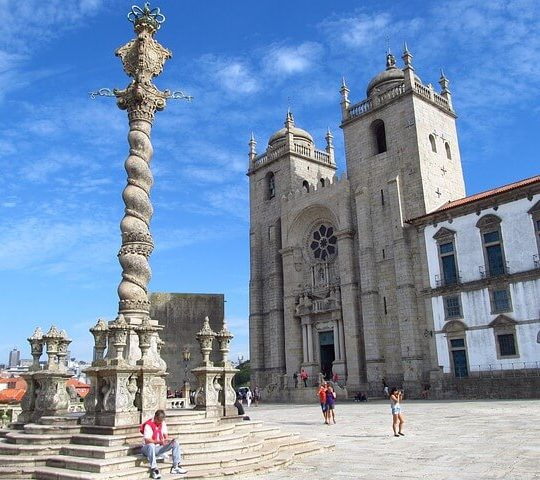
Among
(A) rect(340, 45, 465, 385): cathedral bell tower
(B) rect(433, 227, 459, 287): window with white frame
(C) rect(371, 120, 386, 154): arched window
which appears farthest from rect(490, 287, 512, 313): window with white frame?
(C) rect(371, 120, 386, 154): arched window

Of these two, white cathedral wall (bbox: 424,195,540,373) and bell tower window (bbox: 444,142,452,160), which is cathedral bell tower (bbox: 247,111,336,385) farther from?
white cathedral wall (bbox: 424,195,540,373)

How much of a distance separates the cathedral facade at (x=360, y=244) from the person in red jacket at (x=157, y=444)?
22.8 metres

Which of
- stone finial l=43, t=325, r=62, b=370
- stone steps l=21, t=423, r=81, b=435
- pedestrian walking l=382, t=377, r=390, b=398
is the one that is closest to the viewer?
stone steps l=21, t=423, r=81, b=435

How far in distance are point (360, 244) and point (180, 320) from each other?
60.3 feet

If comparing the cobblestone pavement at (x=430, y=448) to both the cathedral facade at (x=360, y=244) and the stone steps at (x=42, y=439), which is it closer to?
the stone steps at (x=42, y=439)

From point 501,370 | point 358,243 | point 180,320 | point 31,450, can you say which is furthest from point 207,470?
point 180,320

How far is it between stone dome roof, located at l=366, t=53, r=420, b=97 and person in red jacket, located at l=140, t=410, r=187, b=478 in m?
32.3

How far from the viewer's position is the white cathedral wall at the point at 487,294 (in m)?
26.1

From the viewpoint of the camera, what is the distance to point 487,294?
1099 inches

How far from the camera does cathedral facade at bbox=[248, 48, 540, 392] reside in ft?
104

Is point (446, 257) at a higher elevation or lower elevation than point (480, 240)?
lower

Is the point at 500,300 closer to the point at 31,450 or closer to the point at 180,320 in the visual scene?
the point at 31,450

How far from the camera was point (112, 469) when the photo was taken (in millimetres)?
8695

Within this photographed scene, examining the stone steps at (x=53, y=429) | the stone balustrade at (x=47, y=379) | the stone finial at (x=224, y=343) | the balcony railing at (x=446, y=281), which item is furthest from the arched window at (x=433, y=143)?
the stone steps at (x=53, y=429)
